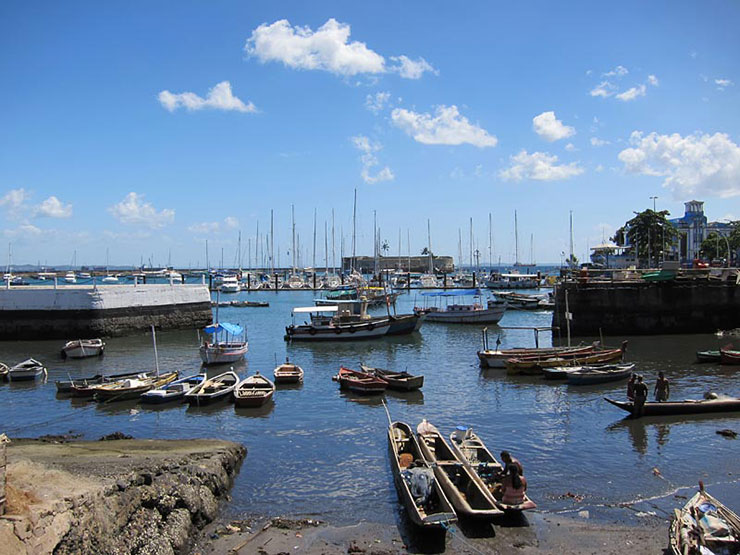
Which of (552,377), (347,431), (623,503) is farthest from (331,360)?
(623,503)

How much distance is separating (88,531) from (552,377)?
27144 millimetres

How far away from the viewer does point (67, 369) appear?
39.2 m

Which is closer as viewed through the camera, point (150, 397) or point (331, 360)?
point (150, 397)

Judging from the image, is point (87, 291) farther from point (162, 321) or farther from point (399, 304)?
point (399, 304)

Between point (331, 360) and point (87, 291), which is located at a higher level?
point (87, 291)

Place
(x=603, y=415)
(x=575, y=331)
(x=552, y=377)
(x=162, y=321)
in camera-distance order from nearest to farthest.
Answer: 1. (x=603, y=415)
2. (x=552, y=377)
3. (x=575, y=331)
4. (x=162, y=321)

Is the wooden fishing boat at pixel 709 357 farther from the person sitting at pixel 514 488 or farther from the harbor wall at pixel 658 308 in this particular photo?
the person sitting at pixel 514 488

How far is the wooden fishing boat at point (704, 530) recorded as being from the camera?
1234 cm

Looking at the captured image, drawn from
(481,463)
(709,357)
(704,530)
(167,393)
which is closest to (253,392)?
(167,393)

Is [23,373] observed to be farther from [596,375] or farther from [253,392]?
[596,375]

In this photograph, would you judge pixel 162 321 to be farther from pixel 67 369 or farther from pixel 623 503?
pixel 623 503

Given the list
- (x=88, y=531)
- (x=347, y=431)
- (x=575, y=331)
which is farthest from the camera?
(x=575, y=331)

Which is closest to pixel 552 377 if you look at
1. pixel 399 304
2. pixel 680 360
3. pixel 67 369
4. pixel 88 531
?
pixel 680 360

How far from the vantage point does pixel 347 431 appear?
24344 millimetres
